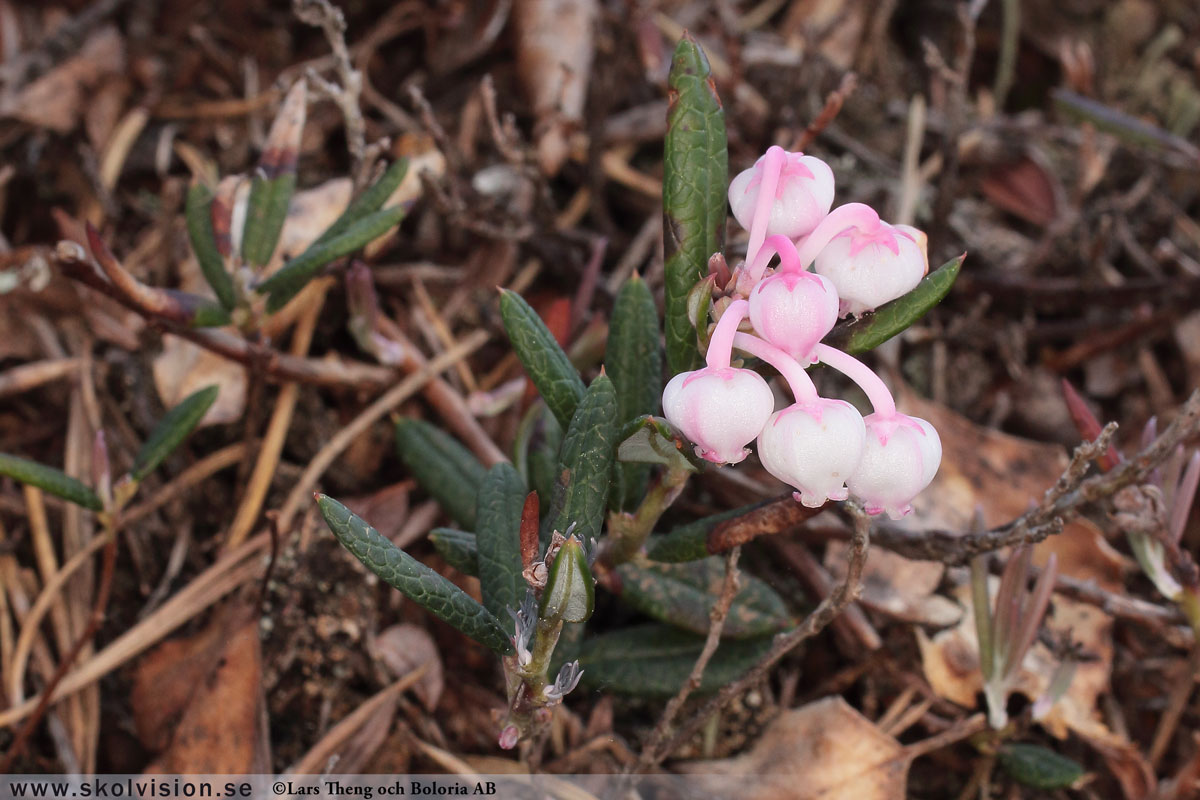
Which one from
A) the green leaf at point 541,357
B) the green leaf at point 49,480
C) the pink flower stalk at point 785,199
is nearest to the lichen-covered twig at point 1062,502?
A: the pink flower stalk at point 785,199

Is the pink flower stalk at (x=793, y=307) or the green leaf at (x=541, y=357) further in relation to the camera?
the green leaf at (x=541, y=357)

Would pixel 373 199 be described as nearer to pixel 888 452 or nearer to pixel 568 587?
pixel 568 587

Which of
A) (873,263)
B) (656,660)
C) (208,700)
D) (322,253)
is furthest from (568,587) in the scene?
(208,700)

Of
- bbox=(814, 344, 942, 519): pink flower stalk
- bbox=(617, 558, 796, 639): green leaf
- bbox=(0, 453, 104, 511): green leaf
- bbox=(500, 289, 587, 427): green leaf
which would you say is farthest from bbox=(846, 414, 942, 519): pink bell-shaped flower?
bbox=(0, 453, 104, 511): green leaf

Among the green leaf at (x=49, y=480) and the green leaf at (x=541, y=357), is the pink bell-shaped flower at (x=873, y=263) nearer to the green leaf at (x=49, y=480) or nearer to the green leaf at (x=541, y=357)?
the green leaf at (x=541, y=357)

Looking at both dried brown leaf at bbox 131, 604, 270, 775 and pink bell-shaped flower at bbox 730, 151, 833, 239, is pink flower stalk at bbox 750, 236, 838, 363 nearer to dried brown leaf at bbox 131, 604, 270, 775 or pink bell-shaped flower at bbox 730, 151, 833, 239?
pink bell-shaped flower at bbox 730, 151, 833, 239

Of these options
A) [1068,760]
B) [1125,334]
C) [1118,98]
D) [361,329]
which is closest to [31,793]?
[361,329]
